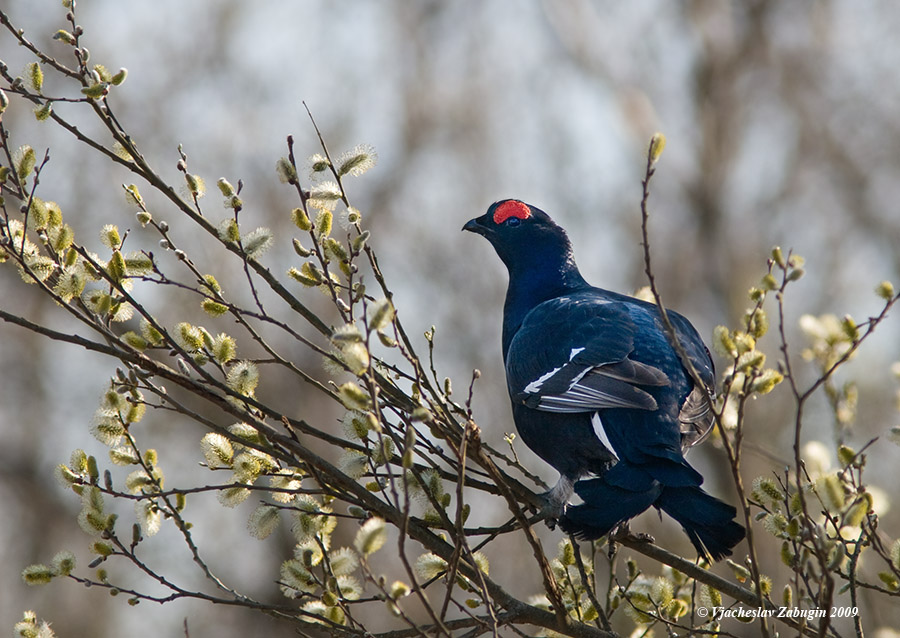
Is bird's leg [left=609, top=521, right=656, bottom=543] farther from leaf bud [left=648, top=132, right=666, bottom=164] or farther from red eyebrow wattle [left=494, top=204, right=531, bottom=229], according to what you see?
red eyebrow wattle [left=494, top=204, right=531, bottom=229]

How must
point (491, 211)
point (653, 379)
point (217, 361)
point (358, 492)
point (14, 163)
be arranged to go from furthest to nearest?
point (491, 211) < point (653, 379) < point (217, 361) < point (14, 163) < point (358, 492)

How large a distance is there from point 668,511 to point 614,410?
1.59 feet

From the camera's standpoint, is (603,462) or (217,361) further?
(603,462)

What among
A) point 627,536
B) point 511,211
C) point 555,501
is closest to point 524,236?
point 511,211

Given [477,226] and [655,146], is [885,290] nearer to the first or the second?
[655,146]

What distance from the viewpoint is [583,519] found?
3096 millimetres

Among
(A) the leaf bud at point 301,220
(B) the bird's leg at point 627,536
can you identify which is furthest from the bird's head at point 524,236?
(A) the leaf bud at point 301,220

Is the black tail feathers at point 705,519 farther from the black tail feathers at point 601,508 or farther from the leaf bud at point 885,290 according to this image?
the leaf bud at point 885,290

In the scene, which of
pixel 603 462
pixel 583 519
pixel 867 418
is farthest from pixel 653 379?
pixel 867 418

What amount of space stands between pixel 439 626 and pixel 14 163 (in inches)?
69.3

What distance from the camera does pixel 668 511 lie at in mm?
3201

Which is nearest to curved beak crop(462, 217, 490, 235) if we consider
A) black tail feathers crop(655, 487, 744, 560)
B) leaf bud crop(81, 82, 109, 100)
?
black tail feathers crop(655, 487, 744, 560)

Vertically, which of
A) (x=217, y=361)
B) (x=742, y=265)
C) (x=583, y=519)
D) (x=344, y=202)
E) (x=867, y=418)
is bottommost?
(x=583, y=519)

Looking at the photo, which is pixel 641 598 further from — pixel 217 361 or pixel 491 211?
pixel 491 211
